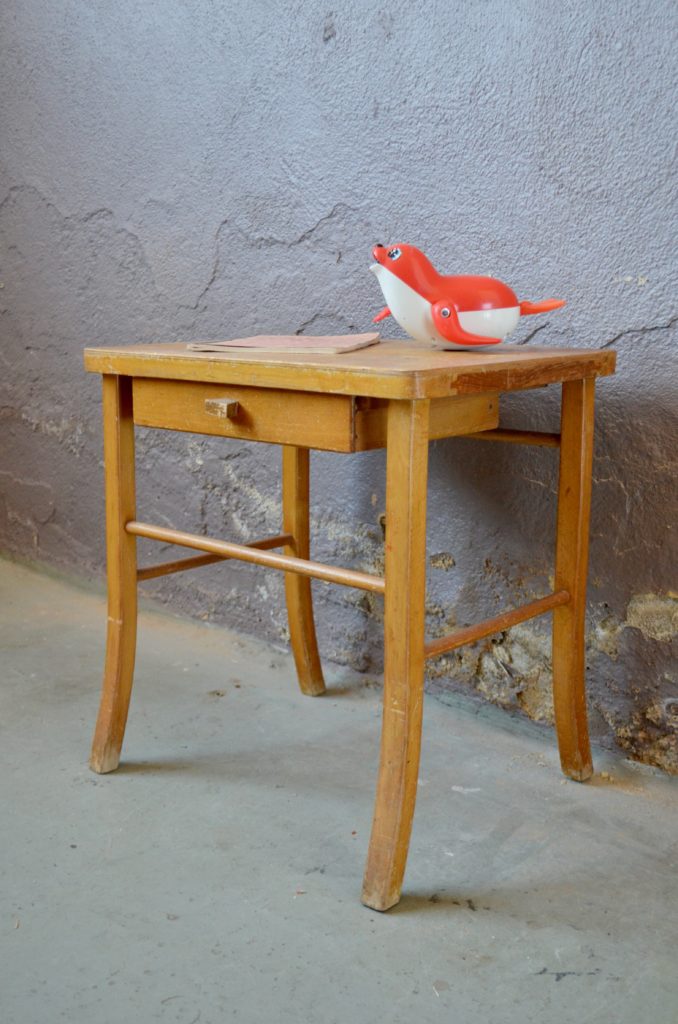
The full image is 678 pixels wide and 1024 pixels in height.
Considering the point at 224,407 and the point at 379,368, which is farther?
the point at 224,407

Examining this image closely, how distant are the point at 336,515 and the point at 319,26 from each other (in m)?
1.00

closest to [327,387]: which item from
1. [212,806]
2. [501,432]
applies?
[501,432]

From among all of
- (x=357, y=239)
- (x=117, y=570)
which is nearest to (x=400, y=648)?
(x=117, y=570)

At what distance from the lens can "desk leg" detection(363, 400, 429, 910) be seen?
4.39 feet

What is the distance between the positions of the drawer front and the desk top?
29 mm

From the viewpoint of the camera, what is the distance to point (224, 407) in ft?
4.88

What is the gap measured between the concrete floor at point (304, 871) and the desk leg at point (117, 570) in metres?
0.07

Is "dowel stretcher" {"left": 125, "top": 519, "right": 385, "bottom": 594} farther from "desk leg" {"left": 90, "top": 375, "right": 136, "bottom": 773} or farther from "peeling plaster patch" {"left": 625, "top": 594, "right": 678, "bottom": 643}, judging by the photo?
"peeling plaster patch" {"left": 625, "top": 594, "right": 678, "bottom": 643}

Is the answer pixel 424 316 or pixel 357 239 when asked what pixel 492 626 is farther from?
pixel 357 239

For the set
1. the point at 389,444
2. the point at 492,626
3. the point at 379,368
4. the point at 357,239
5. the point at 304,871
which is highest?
the point at 357,239

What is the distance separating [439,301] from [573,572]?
0.51 meters

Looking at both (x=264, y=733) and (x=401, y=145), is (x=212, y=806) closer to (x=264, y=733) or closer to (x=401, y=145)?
→ (x=264, y=733)

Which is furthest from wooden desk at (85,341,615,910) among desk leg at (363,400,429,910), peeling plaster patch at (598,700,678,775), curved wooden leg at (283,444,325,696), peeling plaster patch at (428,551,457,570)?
peeling plaster patch at (428,551,457,570)

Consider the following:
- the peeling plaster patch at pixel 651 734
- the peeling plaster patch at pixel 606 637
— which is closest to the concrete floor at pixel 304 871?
the peeling plaster patch at pixel 651 734
